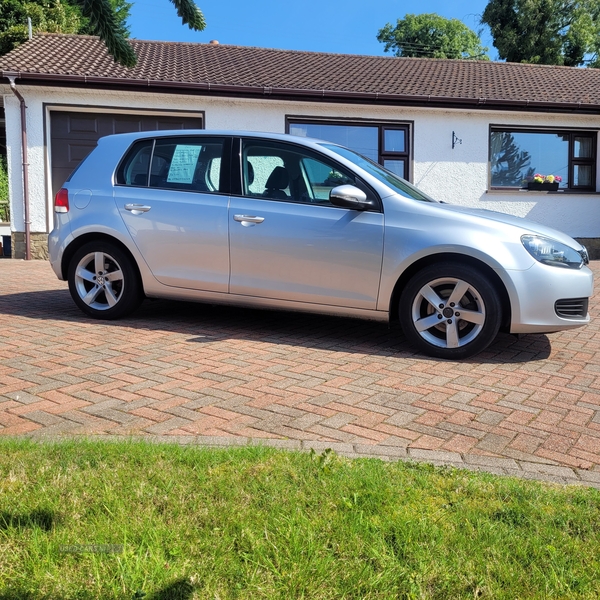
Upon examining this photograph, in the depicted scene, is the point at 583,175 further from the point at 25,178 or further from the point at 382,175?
the point at 25,178

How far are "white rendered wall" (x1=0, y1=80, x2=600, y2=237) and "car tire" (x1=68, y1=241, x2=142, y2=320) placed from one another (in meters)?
7.49

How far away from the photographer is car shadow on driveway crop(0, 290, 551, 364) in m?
5.45

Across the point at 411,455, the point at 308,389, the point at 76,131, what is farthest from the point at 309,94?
the point at 411,455

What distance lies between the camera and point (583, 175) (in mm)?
15320

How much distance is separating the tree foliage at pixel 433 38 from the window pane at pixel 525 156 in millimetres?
49665

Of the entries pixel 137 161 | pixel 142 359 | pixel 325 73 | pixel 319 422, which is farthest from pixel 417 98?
pixel 319 422

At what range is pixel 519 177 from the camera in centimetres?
1512

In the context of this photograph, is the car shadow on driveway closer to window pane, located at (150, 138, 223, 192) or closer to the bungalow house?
window pane, located at (150, 138, 223, 192)

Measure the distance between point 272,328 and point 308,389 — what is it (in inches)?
80.1

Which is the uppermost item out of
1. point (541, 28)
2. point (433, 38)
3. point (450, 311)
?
point (433, 38)

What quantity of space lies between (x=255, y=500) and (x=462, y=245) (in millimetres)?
3099

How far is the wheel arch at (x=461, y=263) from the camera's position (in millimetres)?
5004

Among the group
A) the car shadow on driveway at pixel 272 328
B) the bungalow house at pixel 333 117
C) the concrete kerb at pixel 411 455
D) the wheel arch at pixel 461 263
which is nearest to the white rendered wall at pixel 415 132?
→ the bungalow house at pixel 333 117

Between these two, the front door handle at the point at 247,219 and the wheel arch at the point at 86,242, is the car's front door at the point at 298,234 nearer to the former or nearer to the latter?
the front door handle at the point at 247,219
